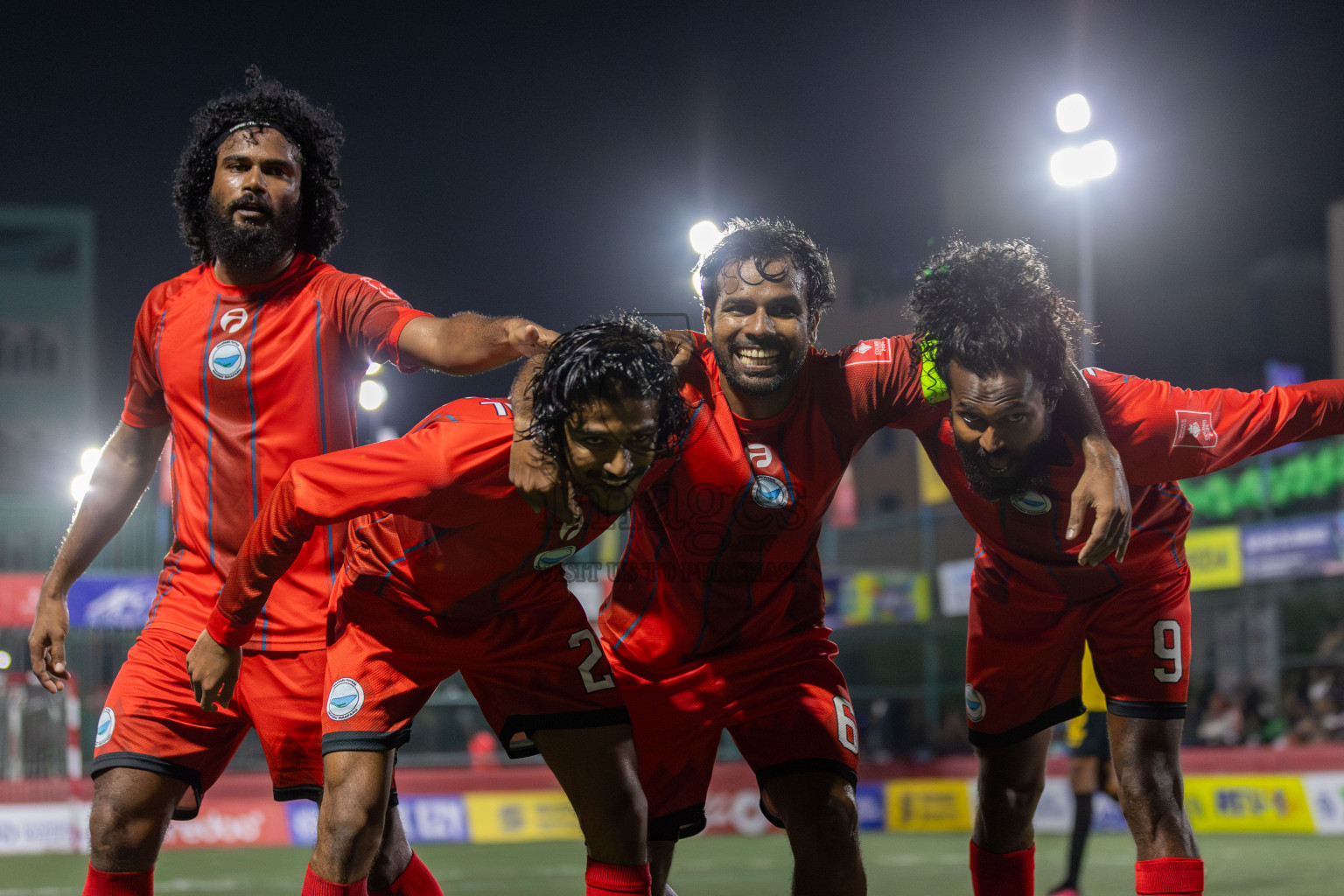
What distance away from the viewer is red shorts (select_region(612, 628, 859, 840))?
4.21m

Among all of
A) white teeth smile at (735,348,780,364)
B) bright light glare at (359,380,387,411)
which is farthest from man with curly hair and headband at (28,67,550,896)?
bright light glare at (359,380,387,411)

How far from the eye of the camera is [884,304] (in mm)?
39250

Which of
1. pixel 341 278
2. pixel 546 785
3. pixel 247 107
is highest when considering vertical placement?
pixel 247 107

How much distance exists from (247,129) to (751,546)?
2100mm

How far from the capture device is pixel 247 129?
423cm

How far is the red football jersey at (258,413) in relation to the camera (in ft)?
13.0

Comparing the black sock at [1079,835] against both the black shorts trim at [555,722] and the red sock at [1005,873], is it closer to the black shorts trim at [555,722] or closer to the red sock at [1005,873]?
the red sock at [1005,873]

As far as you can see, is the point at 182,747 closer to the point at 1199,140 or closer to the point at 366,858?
the point at 366,858

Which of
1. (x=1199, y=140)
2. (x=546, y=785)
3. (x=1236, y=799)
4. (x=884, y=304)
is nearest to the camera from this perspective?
(x=1236, y=799)

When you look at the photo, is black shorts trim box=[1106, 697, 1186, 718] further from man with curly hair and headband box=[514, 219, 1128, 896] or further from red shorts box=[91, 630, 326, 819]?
red shorts box=[91, 630, 326, 819]

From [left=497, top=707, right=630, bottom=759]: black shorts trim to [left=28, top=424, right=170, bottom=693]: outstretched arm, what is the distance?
144cm

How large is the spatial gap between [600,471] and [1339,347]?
2830 cm

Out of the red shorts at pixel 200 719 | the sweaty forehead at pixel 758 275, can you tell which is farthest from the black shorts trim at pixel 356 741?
the sweaty forehead at pixel 758 275

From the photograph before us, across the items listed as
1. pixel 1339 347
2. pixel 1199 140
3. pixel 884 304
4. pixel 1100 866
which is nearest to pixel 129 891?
pixel 1100 866
